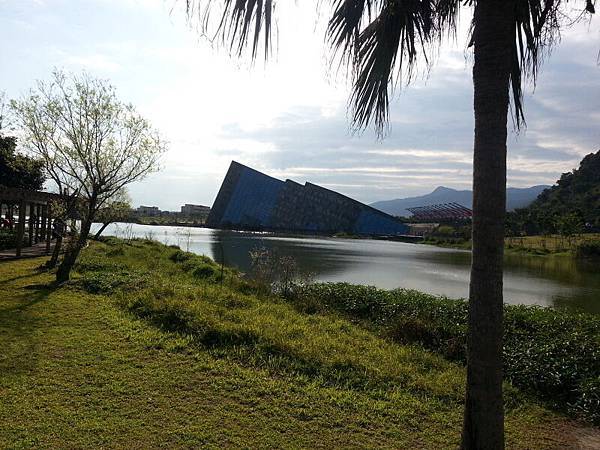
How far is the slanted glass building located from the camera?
75.6 metres

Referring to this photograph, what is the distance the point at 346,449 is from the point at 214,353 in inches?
87.0

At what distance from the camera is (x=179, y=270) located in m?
13.5

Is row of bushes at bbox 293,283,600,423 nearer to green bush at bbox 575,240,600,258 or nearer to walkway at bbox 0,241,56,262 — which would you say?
walkway at bbox 0,241,56,262

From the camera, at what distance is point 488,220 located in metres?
2.18

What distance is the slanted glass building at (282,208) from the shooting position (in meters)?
75.6

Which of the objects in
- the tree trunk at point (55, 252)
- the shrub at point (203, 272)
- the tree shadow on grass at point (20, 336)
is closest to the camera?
the tree shadow on grass at point (20, 336)

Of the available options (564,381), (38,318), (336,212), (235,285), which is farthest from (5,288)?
(336,212)

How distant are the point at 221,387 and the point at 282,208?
72.5 metres

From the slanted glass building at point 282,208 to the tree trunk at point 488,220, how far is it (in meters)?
72.2

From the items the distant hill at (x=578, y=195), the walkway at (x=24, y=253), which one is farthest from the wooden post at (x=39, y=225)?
the distant hill at (x=578, y=195)

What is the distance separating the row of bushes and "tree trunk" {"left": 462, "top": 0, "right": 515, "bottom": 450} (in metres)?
2.45

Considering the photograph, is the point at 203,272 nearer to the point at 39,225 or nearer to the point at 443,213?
the point at 39,225

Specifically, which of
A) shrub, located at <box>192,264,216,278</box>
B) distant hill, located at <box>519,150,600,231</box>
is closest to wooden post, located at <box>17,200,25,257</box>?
shrub, located at <box>192,264,216,278</box>

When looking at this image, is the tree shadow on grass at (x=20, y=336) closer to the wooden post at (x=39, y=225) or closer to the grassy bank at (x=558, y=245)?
the wooden post at (x=39, y=225)
